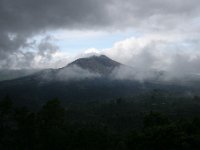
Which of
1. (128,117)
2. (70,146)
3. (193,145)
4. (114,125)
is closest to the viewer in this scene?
(193,145)

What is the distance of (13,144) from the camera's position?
5925cm

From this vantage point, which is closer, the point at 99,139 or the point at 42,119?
the point at 99,139

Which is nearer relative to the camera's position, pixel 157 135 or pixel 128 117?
pixel 157 135

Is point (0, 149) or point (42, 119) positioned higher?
point (42, 119)

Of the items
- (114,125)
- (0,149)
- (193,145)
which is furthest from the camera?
(114,125)

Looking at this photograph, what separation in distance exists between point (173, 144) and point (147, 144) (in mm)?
3750

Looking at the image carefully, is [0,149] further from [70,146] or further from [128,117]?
[128,117]

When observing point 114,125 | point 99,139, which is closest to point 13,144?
point 99,139

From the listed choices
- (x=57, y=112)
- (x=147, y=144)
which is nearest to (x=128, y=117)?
(x=57, y=112)

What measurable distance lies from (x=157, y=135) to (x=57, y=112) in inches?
825

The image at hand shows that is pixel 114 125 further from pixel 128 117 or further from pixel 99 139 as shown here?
pixel 99 139

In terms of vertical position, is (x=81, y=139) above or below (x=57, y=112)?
below

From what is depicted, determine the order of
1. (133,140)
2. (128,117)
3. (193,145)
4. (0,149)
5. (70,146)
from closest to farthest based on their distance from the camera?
(193,145) → (133,140) → (70,146) → (0,149) → (128,117)

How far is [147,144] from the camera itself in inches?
1836
